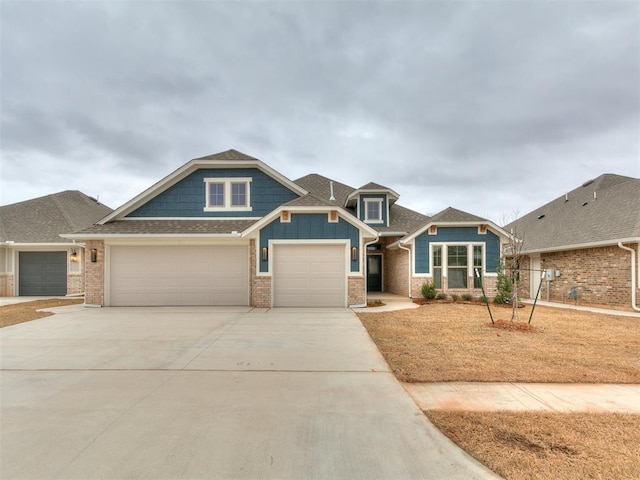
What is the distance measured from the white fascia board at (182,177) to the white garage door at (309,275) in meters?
2.80

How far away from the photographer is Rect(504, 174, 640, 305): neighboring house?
11.9 metres

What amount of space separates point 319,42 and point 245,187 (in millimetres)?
6223

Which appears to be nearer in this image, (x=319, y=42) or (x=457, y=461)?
(x=457, y=461)

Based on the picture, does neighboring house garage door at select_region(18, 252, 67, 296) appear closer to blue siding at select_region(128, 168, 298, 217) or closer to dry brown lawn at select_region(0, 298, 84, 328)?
dry brown lawn at select_region(0, 298, 84, 328)

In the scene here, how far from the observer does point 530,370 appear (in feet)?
16.3

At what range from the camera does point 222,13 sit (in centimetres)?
1084

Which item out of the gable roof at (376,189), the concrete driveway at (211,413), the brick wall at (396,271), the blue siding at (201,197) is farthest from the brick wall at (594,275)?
the blue siding at (201,197)

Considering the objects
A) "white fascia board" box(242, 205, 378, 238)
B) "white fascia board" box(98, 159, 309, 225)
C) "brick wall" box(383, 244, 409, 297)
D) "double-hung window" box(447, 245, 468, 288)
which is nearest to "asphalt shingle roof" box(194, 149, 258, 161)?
"white fascia board" box(98, 159, 309, 225)

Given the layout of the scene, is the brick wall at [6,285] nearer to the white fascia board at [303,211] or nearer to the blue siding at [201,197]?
the blue siding at [201,197]

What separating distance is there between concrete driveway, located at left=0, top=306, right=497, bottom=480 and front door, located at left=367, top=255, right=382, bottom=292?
1241 centimetres

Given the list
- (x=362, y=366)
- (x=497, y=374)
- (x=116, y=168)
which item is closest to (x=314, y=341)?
(x=362, y=366)

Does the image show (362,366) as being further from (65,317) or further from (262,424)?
(65,317)

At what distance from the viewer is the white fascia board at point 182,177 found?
13.0 meters

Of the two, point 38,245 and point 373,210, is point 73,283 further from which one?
point 373,210
